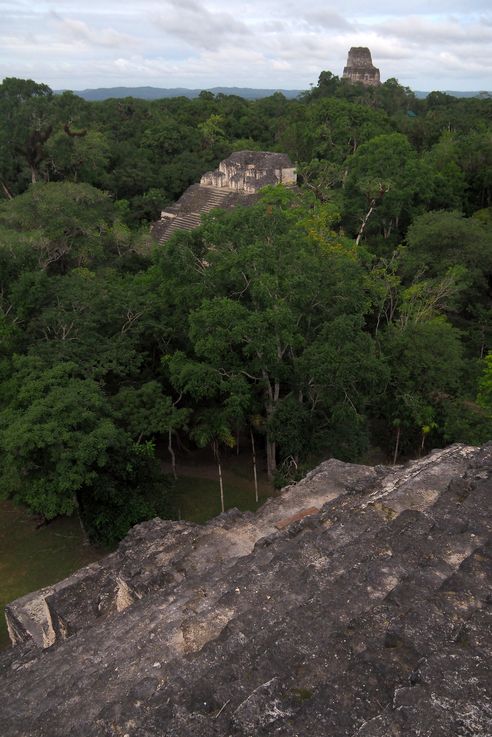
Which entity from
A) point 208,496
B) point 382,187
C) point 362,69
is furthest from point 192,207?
point 362,69

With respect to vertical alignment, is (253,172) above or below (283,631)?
above

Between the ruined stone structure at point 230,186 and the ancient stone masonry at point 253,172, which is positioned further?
the ancient stone masonry at point 253,172

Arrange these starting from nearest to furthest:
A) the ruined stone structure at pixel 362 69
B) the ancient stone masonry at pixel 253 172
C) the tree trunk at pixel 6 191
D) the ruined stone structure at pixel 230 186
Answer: the ruined stone structure at pixel 230 186, the ancient stone masonry at pixel 253 172, the tree trunk at pixel 6 191, the ruined stone structure at pixel 362 69

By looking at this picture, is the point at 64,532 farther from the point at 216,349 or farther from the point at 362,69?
the point at 362,69

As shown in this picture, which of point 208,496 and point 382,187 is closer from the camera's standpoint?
point 208,496

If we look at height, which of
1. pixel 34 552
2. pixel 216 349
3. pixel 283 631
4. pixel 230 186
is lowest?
pixel 34 552

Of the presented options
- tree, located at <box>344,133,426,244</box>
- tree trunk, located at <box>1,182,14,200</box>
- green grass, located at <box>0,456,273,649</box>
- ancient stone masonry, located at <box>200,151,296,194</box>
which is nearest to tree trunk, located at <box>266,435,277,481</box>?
green grass, located at <box>0,456,273,649</box>

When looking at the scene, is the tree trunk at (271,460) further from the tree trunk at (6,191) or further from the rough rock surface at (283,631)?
the tree trunk at (6,191)

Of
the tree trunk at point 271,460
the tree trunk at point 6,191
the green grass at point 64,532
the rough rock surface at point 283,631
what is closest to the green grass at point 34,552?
the green grass at point 64,532
